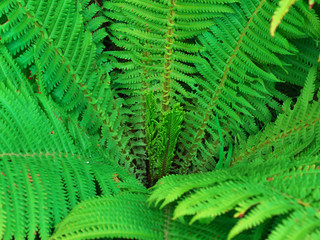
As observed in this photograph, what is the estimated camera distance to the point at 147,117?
135 cm

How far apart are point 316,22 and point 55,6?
1.19 metres

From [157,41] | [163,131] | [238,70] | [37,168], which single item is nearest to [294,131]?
[238,70]

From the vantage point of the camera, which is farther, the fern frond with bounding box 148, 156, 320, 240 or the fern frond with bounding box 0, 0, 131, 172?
the fern frond with bounding box 0, 0, 131, 172

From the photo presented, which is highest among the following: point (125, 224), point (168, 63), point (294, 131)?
point (168, 63)

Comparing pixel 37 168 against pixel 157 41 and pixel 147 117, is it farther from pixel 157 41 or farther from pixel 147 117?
pixel 157 41

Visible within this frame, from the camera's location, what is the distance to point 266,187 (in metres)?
0.95

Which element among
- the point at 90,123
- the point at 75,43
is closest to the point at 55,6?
the point at 75,43

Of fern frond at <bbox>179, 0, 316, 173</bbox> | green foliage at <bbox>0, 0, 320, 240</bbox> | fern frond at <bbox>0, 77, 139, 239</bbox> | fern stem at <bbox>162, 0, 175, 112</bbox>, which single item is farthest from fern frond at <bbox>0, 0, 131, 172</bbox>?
fern frond at <bbox>179, 0, 316, 173</bbox>

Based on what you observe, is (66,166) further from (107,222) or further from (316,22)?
(316,22)

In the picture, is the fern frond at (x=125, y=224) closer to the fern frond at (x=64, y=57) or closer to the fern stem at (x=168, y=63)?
the fern frond at (x=64, y=57)

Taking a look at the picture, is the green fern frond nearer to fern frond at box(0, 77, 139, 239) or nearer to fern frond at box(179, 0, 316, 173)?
fern frond at box(179, 0, 316, 173)

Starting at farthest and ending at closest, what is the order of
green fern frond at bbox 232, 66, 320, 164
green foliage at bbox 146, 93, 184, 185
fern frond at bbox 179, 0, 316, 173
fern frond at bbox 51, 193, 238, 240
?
fern frond at bbox 179, 0, 316, 173 → green fern frond at bbox 232, 66, 320, 164 → green foliage at bbox 146, 93, 184, 185 → fern frond at bbox 51, 193, 238, 240

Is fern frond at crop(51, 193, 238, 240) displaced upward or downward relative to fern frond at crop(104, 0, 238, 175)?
downward

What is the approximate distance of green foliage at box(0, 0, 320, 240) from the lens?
3.41 ft
